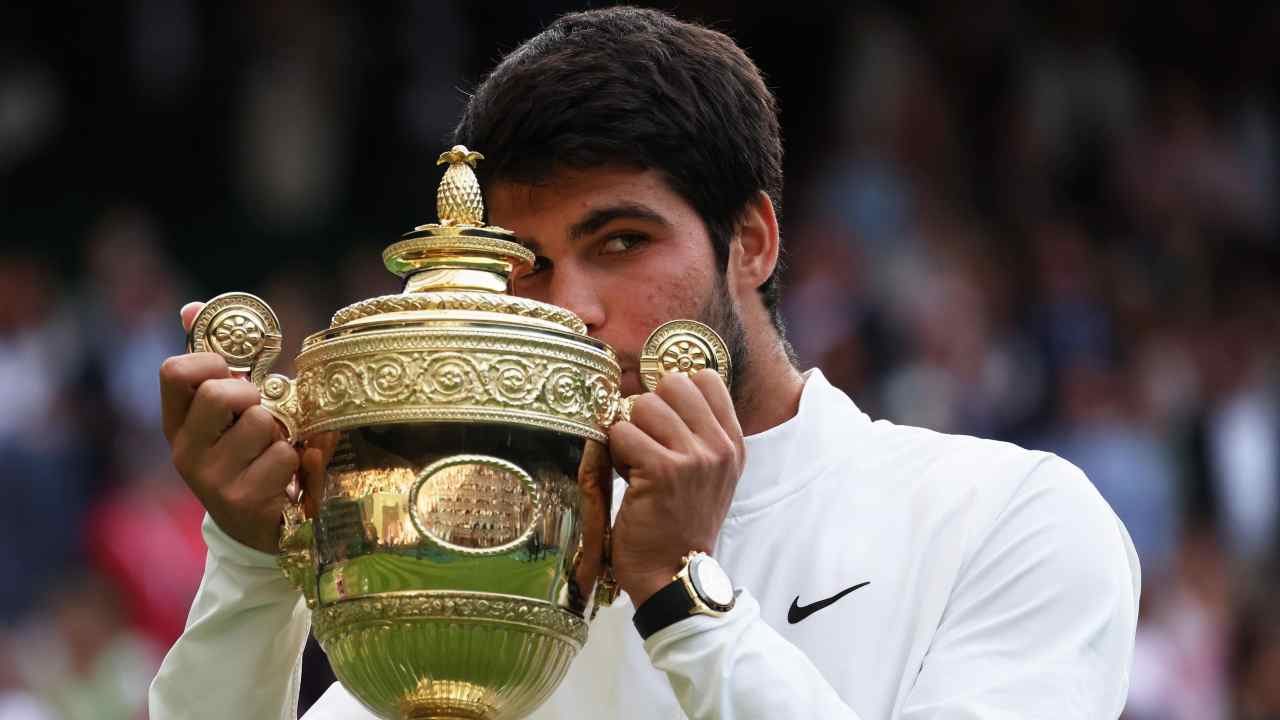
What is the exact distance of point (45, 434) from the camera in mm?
9633

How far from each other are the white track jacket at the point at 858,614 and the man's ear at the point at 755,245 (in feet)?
1.22

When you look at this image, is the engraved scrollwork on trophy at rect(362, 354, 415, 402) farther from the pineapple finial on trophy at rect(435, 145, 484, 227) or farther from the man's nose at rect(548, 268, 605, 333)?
the man's nose at rect(548, 268, 605, 333)

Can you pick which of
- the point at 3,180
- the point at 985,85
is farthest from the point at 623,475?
the point at 985,85

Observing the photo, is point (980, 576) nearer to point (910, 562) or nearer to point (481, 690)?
point (910, 562)

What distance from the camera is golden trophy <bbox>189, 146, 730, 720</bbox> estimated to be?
293 cm

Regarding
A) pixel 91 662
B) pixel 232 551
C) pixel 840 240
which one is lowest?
pixel 232 551

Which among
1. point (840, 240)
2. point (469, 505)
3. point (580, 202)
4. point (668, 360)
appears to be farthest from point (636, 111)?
point (840, 240)

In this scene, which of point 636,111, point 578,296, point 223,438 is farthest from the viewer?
point 636,111

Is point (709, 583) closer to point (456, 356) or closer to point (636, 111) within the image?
point (456, 356)

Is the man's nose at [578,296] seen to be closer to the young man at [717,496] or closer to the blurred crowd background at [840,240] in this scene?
the young man at [717,496]

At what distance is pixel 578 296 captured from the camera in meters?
3.75

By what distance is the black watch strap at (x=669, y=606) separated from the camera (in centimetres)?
309

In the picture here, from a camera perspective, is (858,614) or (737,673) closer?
(737,673)

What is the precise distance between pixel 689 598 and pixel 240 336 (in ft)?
2.30
